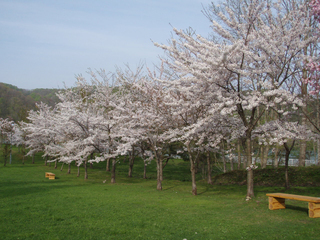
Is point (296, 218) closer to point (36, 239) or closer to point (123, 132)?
point (36, 239)

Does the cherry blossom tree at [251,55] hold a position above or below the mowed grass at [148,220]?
above

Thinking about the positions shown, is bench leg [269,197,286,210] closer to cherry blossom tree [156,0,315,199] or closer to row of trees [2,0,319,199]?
row of trees [2,0,319,199]

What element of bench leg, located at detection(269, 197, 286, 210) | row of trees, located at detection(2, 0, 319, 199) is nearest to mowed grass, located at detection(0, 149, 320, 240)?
bench leg, located at detection(269, 197, 286, 210)

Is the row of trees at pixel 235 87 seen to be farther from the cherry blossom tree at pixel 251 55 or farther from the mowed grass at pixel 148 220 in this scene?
the mowed grass at pixel 148 220

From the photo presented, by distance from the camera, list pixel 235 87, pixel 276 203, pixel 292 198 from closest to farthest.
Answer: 1. pixel 292 198
2. pixel 276 203
3. pixel 235 87

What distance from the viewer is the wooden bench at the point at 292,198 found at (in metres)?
6.47

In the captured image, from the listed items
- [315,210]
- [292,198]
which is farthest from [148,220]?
[315,210]

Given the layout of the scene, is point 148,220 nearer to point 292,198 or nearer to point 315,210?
point 292,198

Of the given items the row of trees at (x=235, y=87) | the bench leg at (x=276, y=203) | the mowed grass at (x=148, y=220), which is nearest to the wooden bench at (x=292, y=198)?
the bench leg at (x=276, y=203)

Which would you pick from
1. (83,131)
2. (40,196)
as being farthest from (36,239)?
(83,131)

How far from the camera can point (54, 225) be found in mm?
5918

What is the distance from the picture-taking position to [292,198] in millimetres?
6836

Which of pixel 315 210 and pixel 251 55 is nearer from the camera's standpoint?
pixel 315 210

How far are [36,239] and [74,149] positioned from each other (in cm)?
1335
